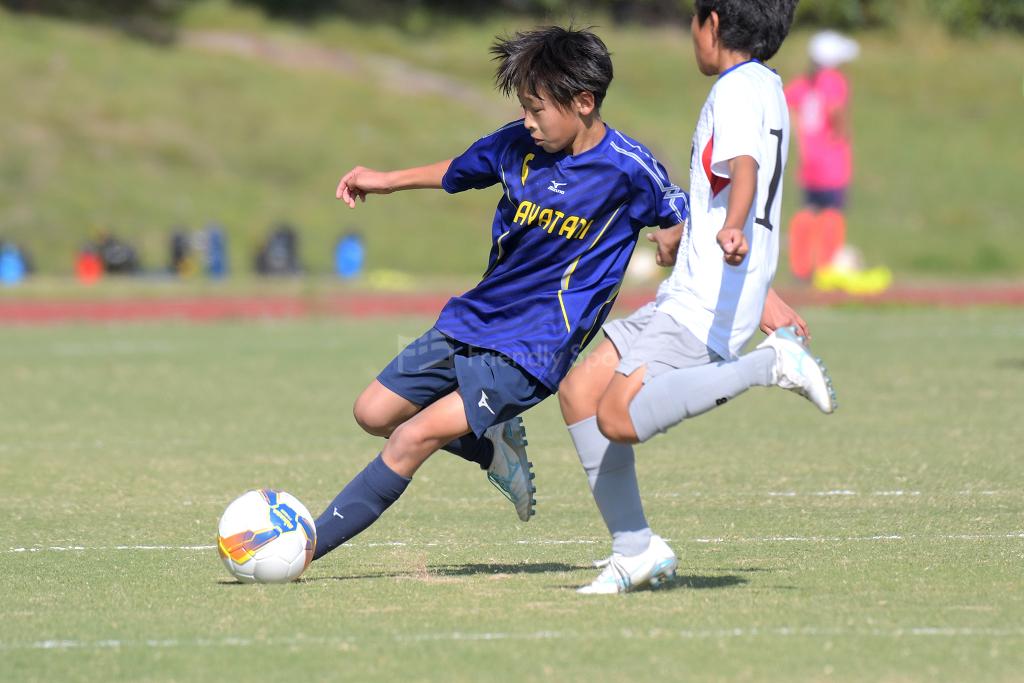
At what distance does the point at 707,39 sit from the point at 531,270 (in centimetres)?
102

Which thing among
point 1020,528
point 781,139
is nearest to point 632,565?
point 781,139

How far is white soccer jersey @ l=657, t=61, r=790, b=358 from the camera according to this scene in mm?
5227

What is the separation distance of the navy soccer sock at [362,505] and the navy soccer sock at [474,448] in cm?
39

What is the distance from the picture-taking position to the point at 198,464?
28.8 ft

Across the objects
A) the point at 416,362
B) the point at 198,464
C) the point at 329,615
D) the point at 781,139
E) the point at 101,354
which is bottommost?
the point at 101,354

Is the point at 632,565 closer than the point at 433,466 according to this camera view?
Yes

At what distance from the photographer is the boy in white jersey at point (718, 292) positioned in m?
5.23

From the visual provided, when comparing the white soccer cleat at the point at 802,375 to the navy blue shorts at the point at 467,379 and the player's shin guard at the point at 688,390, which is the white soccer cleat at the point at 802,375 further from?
the navy blue shorts at the point at 467,379

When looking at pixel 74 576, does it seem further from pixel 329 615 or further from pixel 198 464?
pixel 198 464

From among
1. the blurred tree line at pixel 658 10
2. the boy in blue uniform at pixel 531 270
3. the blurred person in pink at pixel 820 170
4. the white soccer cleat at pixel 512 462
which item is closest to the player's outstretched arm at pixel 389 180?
the boy in blue uniform at pixel 531 270

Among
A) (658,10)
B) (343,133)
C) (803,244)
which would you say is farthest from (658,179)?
(658,10)

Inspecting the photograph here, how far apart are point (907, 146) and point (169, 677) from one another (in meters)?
28.8

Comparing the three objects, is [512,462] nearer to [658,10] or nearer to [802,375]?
[802,375]

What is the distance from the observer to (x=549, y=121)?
563cm
